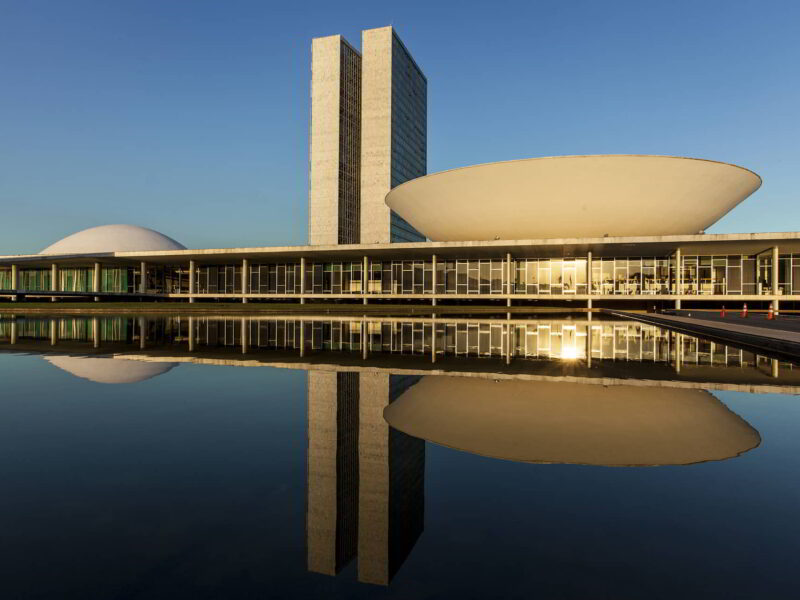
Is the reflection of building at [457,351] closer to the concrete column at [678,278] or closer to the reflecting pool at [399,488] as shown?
the reflecting pool at [399,488]

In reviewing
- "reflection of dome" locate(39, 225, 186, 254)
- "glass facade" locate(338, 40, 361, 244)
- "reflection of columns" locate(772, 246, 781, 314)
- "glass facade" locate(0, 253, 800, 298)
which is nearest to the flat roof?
"reflection of columns" locate(772, 246, 781, 314)

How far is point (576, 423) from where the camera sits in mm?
5418

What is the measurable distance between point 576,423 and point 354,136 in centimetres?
11058

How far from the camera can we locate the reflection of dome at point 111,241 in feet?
271

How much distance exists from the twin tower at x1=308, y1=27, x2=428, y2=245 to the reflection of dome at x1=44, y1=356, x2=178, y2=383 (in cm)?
9290

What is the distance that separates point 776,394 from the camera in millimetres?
7301

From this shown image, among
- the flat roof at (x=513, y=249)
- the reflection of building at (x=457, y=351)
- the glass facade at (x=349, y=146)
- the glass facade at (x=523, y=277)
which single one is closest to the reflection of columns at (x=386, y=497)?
the reflection of building at (x=457, y=351)

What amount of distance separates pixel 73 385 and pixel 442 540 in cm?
732

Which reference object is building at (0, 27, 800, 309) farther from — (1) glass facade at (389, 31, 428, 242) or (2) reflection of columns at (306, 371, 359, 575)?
(1) glass facade at (389, 31, 428, 242)

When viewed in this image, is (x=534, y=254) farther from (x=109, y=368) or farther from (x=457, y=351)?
(x=109, y=368)

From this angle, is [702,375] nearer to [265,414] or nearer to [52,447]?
[265,414]

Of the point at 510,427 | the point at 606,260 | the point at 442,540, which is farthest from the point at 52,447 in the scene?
the point at 606,260

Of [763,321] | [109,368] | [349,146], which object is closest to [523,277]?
[763,321]

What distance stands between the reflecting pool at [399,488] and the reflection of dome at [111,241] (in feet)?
277
